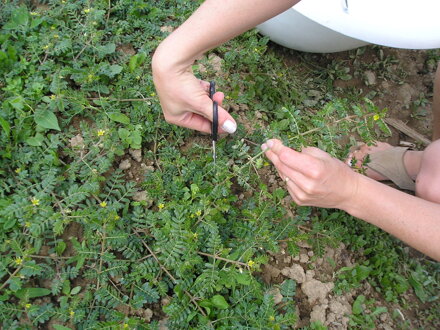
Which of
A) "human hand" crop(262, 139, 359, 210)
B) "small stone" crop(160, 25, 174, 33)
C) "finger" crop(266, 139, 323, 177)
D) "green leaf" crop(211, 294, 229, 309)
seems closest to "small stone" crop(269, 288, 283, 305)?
"green leaf" crop(211, 294, 229, 309)

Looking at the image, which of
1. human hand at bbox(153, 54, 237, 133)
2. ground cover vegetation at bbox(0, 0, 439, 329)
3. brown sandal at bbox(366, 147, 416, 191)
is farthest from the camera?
brown sandal at bbox(366, 147, 416, 191)

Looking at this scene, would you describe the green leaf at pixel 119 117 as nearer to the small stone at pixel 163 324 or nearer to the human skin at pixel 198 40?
the human skin at pixel 198 40

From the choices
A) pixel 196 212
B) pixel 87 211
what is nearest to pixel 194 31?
pixel 196 212

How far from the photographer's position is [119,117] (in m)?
2.05

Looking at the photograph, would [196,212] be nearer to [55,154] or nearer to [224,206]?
[224,206]

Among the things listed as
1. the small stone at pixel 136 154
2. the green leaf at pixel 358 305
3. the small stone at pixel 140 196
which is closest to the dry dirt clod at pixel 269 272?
the green leaf at pixel 358 305

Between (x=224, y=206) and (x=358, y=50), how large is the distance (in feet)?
5.82

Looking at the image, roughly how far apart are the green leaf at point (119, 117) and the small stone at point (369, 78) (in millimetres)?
1718

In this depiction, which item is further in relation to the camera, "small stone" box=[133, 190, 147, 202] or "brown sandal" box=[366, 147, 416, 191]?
"brown sandal" box=[366, 147, 416, 191]

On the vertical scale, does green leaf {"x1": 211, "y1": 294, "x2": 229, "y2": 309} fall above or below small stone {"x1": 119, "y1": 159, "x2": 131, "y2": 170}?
below

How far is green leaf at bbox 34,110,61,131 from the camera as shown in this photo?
1939 mm

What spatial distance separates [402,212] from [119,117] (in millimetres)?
1339

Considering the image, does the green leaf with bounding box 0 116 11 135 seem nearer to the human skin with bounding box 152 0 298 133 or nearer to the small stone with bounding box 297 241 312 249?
the human skin with bounding box 152 0 298 133

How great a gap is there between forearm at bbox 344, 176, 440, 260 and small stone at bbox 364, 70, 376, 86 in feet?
5.04
